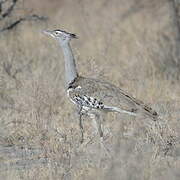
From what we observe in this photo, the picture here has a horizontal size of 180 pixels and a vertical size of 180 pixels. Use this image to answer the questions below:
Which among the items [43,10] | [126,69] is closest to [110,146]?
[126,69]

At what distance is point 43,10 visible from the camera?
51.7 feet

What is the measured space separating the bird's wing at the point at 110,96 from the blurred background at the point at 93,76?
205 millimetres

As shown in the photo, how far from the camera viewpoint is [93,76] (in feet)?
28.9

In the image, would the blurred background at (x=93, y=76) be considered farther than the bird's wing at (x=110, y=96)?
No

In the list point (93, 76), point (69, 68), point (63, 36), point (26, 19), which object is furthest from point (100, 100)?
point (26, 19)

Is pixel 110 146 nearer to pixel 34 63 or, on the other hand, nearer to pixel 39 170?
pixel 39 170

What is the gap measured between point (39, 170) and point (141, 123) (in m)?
1.23

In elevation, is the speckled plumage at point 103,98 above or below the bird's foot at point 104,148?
above

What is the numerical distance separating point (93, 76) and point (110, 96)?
189cm

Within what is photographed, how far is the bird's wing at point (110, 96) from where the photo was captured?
6.80 m

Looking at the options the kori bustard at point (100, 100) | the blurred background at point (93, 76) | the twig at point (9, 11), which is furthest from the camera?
the twig at point (9, 11)

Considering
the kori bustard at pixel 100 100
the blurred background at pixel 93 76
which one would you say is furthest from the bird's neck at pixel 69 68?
the blurred background at pixel 93 76

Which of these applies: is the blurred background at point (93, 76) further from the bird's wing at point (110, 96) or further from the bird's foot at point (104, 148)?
the bird's wing at point (110, 96)

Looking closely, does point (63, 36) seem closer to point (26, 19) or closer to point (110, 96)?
point (110, 96)
